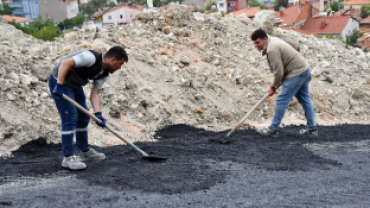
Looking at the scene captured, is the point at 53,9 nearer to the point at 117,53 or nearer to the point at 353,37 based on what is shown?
the point at 117,53

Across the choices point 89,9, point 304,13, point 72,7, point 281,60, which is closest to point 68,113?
point 281,60

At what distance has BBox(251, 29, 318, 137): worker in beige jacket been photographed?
5.18 m

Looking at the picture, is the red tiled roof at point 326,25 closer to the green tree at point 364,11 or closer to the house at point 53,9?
the green tree at point 364,11

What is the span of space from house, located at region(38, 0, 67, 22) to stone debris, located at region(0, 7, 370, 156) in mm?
4920

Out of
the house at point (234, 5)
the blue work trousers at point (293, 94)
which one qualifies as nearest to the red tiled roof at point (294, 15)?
the house at point (234, 5)

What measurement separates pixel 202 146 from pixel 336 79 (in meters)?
5.57

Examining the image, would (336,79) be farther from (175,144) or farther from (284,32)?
(175,144)

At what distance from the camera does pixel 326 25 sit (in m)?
31.1

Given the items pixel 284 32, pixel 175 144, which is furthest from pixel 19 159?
pixel 284 32

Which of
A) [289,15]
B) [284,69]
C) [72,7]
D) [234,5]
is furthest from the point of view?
[234,5]

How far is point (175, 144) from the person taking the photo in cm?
547

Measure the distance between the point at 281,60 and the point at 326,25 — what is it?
2838 centimetres

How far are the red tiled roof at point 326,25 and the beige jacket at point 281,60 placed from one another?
26663 millimetres

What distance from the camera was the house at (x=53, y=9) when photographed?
15.0m
